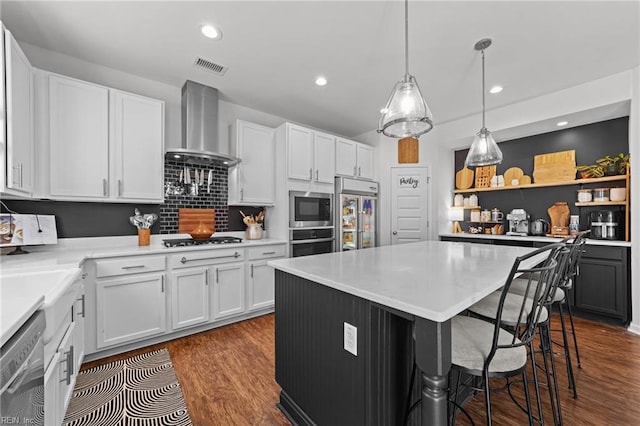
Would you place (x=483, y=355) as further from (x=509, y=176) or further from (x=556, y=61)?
(x=509, y=176)

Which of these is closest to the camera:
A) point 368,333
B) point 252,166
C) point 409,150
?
point 368,333

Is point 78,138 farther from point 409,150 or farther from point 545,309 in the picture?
point 409,150

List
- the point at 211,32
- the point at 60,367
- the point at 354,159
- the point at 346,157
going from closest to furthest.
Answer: the point at 60,367 → the point at 211,32 → the point at 346,157 → the point at 354,159

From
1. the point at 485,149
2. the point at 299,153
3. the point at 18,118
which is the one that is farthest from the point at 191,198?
the point at 485,149

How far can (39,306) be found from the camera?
3.40ft

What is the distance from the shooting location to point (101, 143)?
2.47m

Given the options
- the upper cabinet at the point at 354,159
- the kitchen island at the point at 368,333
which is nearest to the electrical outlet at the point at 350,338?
the kitchen island at the point at 368,333

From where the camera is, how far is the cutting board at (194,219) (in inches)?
125

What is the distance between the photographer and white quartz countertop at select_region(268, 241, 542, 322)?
97 cm

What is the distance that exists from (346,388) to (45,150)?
9.31 feet

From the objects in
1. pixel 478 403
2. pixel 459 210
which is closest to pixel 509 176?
pixel 459 210

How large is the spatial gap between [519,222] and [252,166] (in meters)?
3.86

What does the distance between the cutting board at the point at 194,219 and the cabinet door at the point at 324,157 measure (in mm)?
1447

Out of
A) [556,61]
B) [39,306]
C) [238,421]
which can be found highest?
[556,61]
